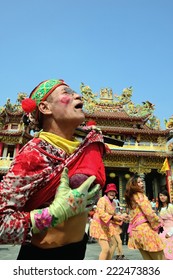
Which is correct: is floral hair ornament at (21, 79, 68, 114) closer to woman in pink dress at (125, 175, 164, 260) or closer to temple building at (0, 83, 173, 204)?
woman in pink dress at (125, 175, 164, 260)

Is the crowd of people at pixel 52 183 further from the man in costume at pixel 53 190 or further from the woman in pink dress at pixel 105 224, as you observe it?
the woman in pink dress at pixel 105 224

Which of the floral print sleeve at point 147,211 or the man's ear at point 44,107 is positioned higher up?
the man's ear at point 44,107

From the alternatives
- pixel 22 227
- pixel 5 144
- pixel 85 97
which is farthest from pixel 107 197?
pixel 85 97

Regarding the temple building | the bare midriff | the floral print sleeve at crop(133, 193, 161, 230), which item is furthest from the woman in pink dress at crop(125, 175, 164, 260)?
the temple building

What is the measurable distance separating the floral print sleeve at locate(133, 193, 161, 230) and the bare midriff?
232 centimetres

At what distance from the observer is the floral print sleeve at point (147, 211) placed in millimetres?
3268

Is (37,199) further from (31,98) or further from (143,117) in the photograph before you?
(143,117)

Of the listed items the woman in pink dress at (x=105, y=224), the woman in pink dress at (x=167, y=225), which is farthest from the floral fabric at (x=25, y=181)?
the woman in pink dress at (x=105, y=224)

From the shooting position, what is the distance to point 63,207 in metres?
1.08

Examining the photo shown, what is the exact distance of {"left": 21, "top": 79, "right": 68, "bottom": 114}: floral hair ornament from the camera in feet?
4.91

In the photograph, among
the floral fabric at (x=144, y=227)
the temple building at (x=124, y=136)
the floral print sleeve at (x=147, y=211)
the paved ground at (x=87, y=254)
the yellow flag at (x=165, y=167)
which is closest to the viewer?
the floral fabric at (x=144, y=227)

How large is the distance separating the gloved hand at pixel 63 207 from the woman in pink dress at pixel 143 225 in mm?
2347

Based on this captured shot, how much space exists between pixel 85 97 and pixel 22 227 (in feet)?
64.3
